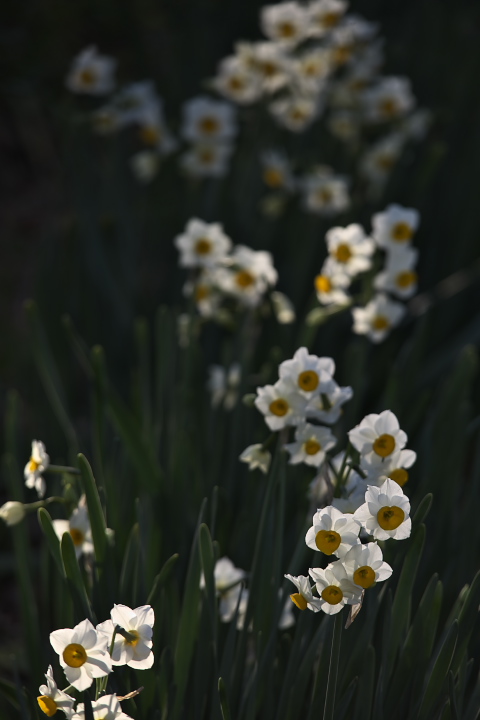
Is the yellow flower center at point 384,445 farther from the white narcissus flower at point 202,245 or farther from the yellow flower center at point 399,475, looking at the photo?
the white narcissus flower at point 202,245

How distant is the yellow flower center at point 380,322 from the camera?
1524 millimetres

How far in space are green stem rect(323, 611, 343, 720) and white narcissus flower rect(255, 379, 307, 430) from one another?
29cm

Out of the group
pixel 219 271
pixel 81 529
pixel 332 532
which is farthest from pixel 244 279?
pixel 332 532

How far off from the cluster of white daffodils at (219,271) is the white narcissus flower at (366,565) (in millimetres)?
751

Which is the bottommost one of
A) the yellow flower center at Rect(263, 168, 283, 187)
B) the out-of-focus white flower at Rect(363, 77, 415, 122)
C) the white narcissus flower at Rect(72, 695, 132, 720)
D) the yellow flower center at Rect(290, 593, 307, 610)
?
the white narcissus flower at Rect(72, 695, 132, 720)

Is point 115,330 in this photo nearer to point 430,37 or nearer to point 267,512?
point 267,512

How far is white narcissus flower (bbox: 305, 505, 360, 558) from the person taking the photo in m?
0.84

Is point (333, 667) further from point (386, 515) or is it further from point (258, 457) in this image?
point (258, 457)

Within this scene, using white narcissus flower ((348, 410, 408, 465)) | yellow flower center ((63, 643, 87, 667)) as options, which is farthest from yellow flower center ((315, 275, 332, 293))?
yellow flower center ((63, 643, 87, 667))

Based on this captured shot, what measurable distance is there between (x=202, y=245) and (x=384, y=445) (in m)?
0.76

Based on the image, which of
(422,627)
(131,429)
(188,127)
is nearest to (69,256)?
(188,127)

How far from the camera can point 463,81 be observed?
264 centimetres

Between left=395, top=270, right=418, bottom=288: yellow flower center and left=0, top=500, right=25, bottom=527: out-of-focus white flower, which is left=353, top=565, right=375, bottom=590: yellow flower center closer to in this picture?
left=0, top=500, right=25, bottom=527: out-of-focus white flower

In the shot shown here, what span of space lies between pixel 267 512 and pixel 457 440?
451mm
